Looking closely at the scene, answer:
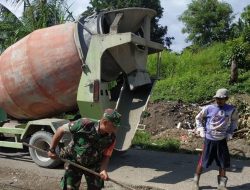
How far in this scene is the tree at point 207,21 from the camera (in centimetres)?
5167

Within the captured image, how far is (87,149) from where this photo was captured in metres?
5.38

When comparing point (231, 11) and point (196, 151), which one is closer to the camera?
point (196, 151)

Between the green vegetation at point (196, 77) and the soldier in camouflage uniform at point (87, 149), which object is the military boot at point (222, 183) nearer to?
the soldier in camouflage uniform at point (87, 149)

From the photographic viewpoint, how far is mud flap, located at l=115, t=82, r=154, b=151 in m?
9.02

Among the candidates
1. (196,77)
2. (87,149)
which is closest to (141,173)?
(87,149)

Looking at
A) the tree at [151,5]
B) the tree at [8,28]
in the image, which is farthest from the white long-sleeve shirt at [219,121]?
the tree at [151,5]

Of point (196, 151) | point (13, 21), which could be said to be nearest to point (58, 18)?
point (13, 21)

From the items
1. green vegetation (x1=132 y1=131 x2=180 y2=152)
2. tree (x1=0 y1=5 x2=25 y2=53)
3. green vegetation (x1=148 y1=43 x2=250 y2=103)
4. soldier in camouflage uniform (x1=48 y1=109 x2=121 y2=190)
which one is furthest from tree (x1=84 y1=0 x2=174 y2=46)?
soldier in camouflage uniform (x1=48 y1=109 x2=121 y2=190)

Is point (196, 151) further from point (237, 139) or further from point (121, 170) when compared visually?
point (121, 170)

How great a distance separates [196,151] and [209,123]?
3.85m

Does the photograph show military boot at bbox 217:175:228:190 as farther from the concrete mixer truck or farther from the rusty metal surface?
the rusty metal surface

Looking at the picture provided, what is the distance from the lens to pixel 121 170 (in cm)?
931

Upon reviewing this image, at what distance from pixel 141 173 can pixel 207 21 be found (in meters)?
47.3

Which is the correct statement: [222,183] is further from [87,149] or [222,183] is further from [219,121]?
[87,149]
